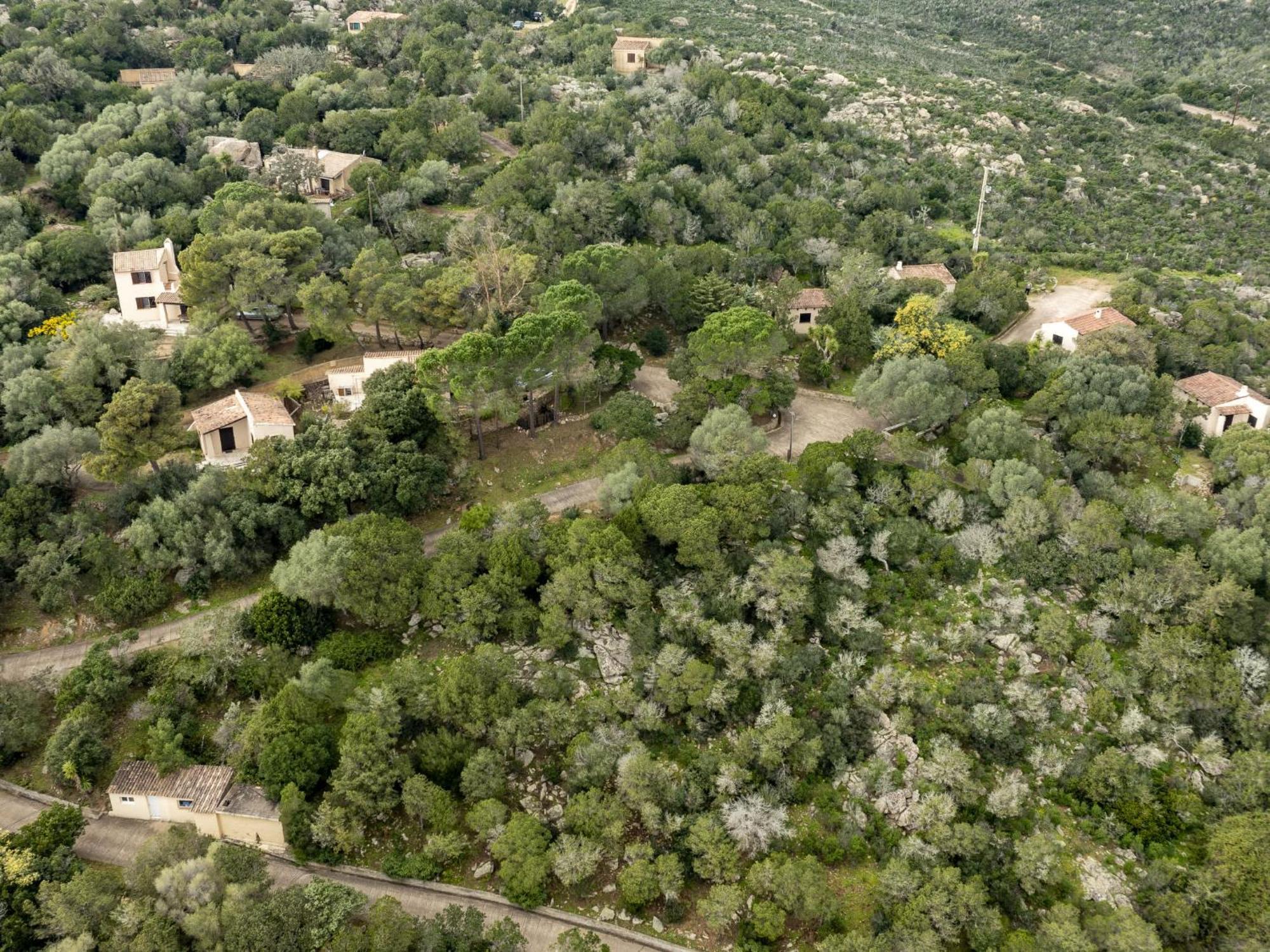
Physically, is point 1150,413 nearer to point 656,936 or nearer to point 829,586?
point 829,586

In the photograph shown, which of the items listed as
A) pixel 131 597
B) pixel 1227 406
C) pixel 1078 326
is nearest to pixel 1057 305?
pixel 1078 326

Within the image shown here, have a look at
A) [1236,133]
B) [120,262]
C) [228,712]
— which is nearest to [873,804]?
[228,712]

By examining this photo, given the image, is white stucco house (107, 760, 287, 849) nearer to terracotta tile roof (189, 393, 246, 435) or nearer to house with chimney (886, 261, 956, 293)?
terracotta tile roof (189, 393, 246, 435)

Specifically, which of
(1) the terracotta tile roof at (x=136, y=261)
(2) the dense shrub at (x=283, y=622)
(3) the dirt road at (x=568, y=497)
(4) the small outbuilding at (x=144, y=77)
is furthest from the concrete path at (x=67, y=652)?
(4) the small outbuilding at (x=144, y=77)

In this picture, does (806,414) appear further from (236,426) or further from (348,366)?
(236,426)

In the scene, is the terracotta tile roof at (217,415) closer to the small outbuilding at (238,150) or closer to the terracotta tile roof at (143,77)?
the small outbuilding at (238,150)
